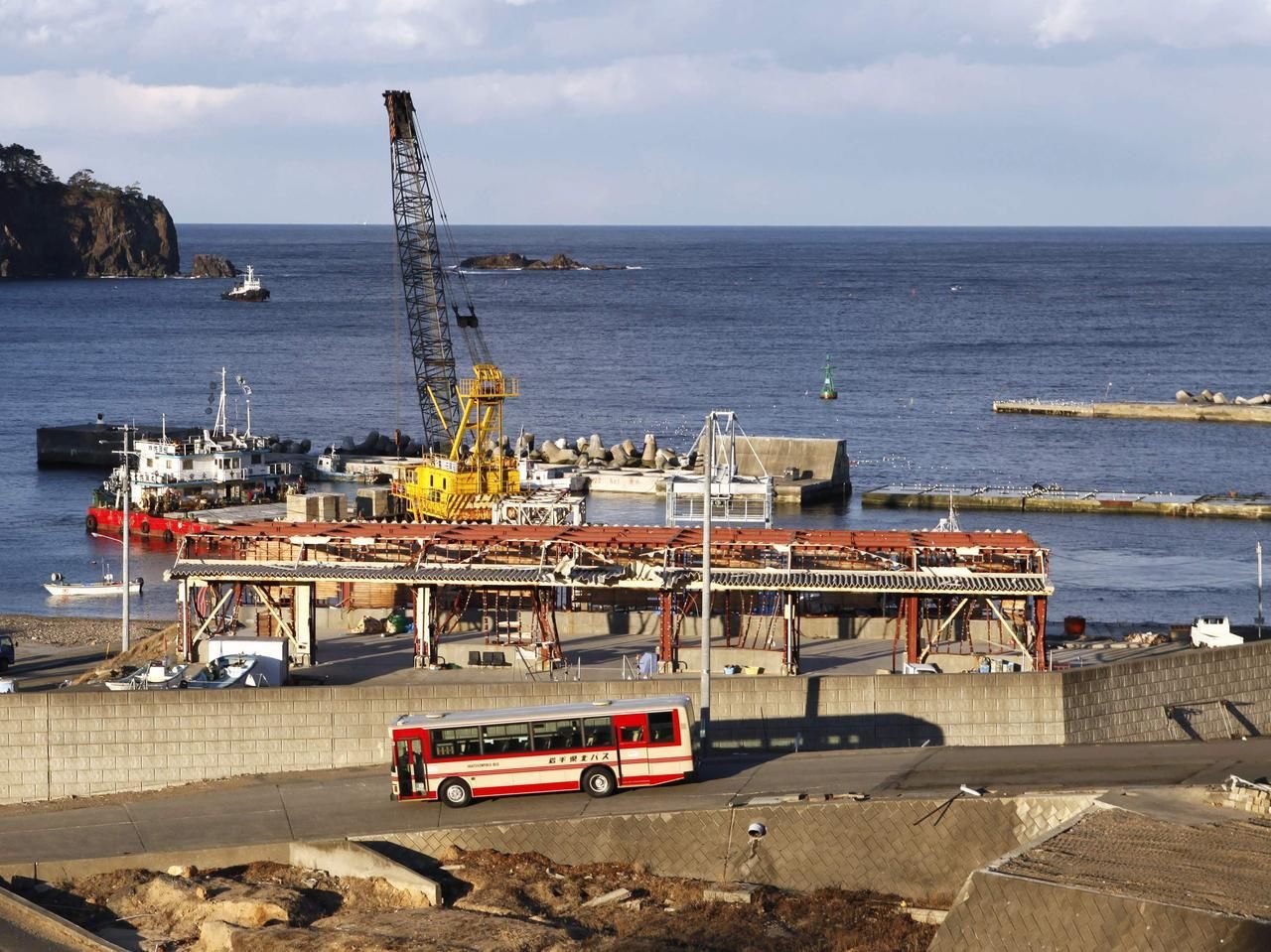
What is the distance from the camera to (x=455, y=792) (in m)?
27.0

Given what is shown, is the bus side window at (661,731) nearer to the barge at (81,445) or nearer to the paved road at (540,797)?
the paved road at (540,797)

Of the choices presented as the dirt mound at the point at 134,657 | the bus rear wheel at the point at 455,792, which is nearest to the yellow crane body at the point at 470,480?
the dirt mound at the point at 134,657

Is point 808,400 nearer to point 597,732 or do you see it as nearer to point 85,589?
point 85,589

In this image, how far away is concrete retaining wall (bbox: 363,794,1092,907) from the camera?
997 inches

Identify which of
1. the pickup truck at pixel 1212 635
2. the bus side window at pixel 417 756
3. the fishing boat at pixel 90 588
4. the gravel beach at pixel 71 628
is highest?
the pickup truck at pixel 1212 635

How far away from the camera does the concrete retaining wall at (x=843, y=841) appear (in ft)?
83.0

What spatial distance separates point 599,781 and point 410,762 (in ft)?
9.31

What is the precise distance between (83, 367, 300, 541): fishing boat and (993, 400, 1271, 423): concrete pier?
5052 centimetres

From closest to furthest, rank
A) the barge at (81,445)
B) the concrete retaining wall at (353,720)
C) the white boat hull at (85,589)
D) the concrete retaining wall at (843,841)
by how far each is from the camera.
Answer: the concrete retaining wall at (843,841), the concrete retaining wall at (353,720), the white boat hull at (85,589), the barge at (81,445)

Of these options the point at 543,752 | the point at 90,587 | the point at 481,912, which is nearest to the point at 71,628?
the point at 90,587

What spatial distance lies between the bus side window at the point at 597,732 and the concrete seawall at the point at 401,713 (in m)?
2.83

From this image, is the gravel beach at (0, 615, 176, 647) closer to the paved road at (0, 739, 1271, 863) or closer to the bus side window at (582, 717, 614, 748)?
the paved road at (0, 739, 1271, 863)

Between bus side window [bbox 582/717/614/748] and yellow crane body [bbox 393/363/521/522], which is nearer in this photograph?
bus side window [bbox 582/717/614/748]

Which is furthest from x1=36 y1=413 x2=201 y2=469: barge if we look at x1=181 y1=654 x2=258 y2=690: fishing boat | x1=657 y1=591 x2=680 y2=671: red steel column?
x1=657 y1=591 x2=680 y2=671: red steel column
